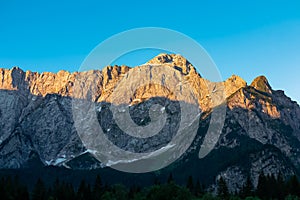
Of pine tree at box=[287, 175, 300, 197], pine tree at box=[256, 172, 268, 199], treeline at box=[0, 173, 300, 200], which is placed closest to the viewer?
treeline at box=[0, 173, 300, 200]

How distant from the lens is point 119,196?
16638 cm

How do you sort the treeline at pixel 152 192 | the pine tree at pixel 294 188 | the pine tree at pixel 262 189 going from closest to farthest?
the treeline at pixel 152 192
the pine tree at pixel 294 188
the pine tree at pixel 262 189

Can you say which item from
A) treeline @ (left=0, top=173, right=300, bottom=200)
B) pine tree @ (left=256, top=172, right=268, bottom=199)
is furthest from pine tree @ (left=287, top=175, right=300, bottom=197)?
pine tree @ (left=256, top=172, right=268, bottom=199)

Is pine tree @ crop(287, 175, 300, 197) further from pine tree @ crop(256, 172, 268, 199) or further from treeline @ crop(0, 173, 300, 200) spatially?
pine tree @ crop(256, 172, 268, 199)

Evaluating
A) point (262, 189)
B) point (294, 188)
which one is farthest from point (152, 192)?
point (294, 188)

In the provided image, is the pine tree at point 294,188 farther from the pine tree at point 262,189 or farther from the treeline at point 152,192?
the pine tree at point 262,189

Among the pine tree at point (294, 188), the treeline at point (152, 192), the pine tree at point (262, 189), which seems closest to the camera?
the treeline at point (152, 192)

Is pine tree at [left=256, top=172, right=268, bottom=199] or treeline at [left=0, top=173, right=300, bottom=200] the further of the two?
pine tree at [left=256, top=172, right=268, bottom=199]

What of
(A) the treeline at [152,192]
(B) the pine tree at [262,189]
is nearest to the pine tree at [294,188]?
(A) the treeline at [152,192]

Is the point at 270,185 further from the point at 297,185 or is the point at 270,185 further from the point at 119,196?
the point at 119,196

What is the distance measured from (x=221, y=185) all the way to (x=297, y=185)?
32888 mm

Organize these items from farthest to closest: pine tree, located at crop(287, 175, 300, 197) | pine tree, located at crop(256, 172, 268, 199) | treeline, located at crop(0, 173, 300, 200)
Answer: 1. pine tree, located at crop(256, 172, 268, 199)
2. pine tree, located at crop(287, 175, 300, 197)
3. treeline, located at crop(0, 173, 300, 200)

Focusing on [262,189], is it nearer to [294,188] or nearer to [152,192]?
[294,188]

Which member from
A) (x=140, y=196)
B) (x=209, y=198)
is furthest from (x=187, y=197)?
(x=140, y=196)
